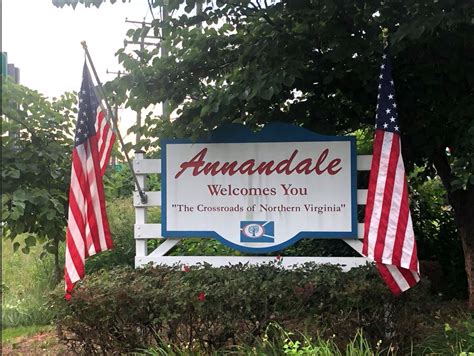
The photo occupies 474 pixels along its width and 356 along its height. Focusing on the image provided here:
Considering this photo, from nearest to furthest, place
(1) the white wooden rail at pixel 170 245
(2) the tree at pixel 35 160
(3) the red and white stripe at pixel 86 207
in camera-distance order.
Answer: (3) the red and white stripe at pixel 86 207
(1) the white wooden rail at pixel 170 245
(2) the tree at pixel 35 160

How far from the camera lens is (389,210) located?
461 centimetres

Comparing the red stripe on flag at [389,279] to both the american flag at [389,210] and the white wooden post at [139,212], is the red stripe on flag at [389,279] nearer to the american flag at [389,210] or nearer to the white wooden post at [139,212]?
the american flag at [389,210]

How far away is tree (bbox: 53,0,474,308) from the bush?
3.75 ft

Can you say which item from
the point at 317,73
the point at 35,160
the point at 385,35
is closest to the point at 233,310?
the point at 317,73

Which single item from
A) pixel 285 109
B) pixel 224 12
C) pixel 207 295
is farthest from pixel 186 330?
pixel 224 12

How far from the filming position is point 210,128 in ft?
16.5

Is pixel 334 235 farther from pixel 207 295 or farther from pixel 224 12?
pixel 224 12

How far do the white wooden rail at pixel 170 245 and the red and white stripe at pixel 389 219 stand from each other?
57 centimetres

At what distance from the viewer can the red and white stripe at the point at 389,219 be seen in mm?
4496

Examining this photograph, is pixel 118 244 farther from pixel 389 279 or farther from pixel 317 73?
pixel 389 279

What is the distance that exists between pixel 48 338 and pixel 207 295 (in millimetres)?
2881

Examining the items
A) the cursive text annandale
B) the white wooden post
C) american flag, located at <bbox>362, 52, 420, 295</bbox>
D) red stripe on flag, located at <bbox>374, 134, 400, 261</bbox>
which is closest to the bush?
american flag, located at <bbox>362, 52, 420, 295</bbox>

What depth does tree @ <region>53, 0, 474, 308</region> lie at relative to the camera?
15.4ft

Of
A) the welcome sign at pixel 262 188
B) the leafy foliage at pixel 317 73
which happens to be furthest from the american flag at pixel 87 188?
the welcome sign at pixel 262 188
